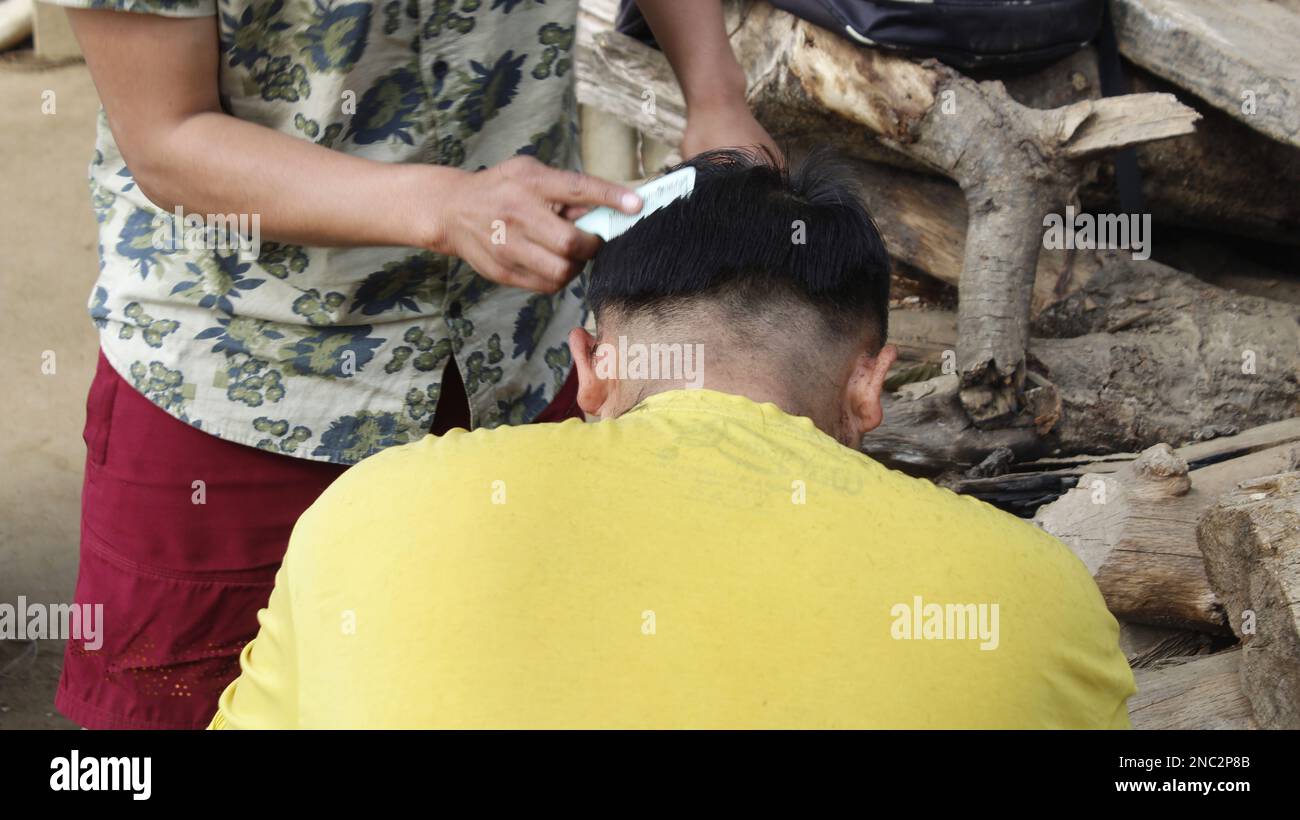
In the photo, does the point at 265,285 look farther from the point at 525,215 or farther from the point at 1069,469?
the point at 1069,469

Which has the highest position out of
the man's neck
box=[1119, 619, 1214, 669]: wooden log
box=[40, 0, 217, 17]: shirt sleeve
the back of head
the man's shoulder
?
box=[40, 0, 217, 17]: shirt sleeve

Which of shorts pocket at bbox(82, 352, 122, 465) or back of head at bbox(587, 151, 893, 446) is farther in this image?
shorts pocket at bbox(82, 352, 122, 465)

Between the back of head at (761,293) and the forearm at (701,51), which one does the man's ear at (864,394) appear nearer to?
the back of head at (761,293)

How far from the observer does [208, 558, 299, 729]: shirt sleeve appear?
129 cm

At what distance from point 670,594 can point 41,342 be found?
4.09m

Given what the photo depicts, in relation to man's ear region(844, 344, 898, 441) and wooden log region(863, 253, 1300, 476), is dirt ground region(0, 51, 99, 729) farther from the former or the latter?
man's ear region(844, 344, 898, 441)

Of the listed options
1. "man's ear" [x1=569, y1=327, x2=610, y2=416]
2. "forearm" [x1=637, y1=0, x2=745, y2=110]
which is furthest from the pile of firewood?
"man's ear" [x1=569, y1=327, x2=610, y2=416]

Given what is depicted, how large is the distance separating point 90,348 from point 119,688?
3077 millimetres

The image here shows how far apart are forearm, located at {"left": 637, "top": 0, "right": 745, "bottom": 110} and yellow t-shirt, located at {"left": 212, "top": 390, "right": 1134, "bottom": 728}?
2.97 feet

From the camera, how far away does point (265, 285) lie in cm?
176

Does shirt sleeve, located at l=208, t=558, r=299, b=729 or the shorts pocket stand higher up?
the shorts pocket

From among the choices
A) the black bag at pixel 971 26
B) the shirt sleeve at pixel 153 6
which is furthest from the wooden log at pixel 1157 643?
the shirt sleeve at pixel 153 6
